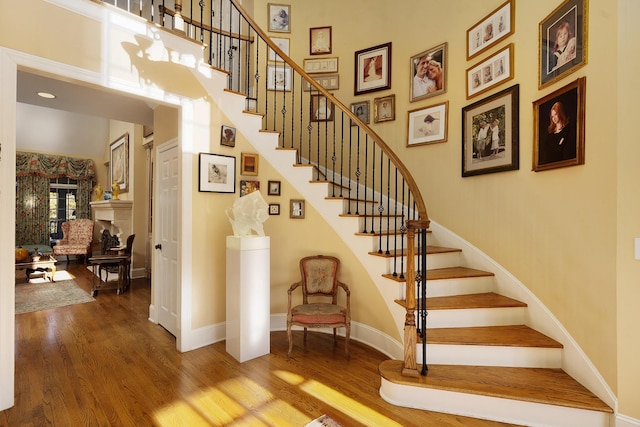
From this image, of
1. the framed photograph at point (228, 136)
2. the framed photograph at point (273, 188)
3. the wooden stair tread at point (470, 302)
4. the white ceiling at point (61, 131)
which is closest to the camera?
the wooden stair tread at point (470, 302)

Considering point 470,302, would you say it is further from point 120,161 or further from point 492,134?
point 120,161

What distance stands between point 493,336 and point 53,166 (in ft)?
36.6

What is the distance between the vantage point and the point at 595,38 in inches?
86.3

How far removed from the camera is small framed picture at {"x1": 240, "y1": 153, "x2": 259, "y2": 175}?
357cm

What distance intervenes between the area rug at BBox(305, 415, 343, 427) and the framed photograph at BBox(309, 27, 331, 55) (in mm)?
4651

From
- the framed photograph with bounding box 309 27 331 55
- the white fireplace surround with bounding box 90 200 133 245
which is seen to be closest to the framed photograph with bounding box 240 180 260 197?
the framed photograph with bounding box 309 27 331 55

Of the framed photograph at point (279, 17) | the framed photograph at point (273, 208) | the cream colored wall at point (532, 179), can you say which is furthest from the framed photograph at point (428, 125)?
the framed photograph at point (279, 17)

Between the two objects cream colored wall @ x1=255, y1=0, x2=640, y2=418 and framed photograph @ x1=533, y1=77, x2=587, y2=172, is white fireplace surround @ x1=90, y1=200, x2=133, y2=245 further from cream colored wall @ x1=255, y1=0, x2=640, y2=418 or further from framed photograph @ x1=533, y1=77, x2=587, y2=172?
framed photograph @ x1=533, y1=77, x2=587, y2=172

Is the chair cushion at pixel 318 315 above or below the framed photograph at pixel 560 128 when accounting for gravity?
below

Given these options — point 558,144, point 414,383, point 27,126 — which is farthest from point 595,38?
point 27,126

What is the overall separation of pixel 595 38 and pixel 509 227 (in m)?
1.61

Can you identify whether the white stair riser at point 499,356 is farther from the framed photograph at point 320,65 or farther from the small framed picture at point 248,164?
the framed photograph at point 320,65

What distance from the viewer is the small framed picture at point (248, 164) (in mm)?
3568

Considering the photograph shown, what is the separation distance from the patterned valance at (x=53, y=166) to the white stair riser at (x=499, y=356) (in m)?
10.6
